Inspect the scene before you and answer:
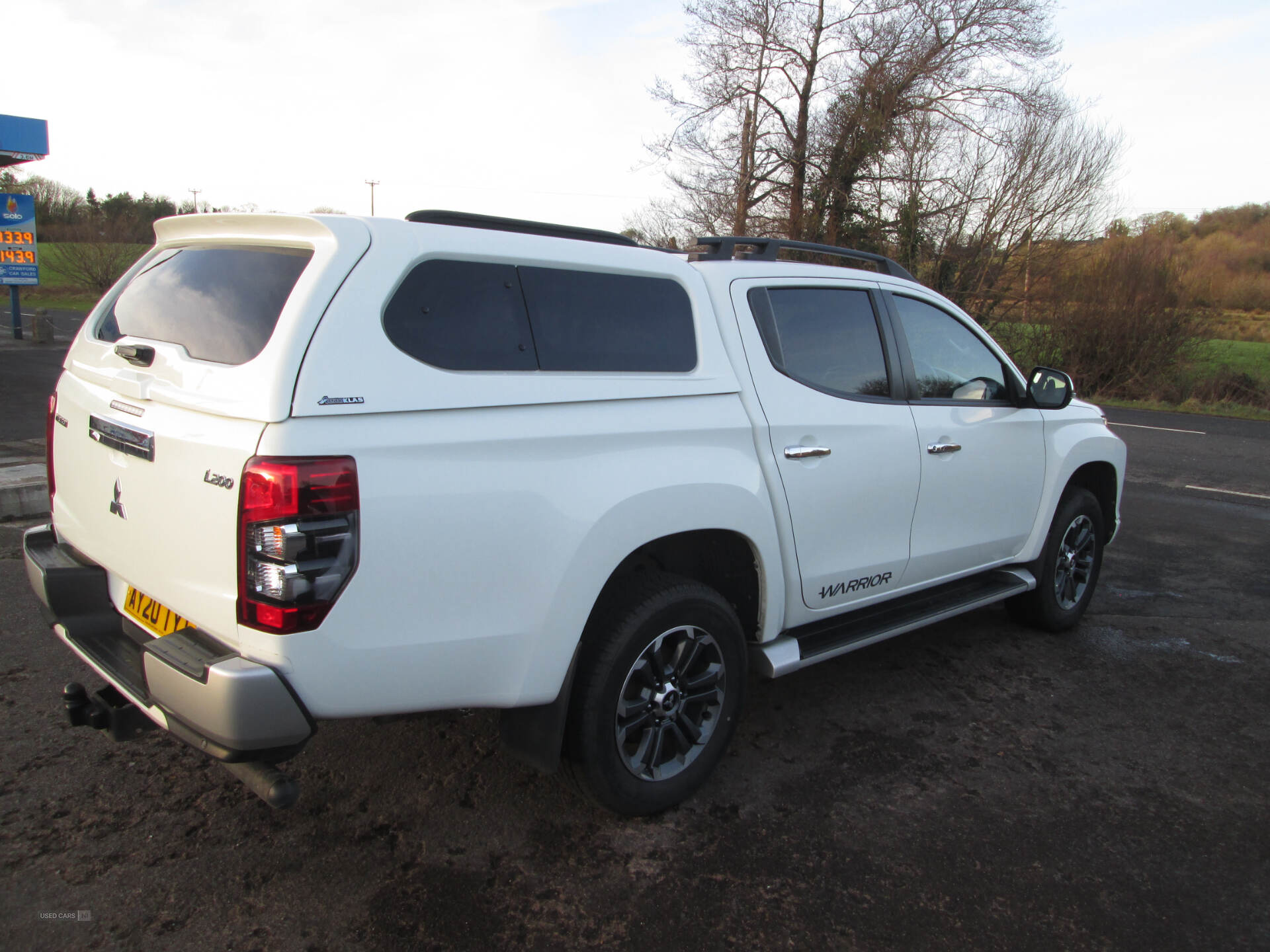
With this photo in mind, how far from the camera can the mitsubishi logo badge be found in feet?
8.71

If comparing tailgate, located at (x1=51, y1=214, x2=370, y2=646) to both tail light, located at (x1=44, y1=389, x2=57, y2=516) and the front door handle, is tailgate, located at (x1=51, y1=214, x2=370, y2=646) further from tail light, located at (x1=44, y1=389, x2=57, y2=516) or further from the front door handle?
the front door handle

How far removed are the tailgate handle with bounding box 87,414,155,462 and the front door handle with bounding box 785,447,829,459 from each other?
2110mm

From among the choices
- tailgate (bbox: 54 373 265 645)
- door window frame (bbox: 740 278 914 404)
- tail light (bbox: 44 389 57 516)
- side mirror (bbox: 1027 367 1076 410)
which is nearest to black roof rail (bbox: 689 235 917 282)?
door window frame (bbox: 740 278 914 404)

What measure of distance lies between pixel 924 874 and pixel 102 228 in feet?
126

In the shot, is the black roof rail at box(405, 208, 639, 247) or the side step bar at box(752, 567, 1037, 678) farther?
the side step bar at box(752, 567, 1037, 678)

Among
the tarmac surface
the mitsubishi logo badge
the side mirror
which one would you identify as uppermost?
the side mirror

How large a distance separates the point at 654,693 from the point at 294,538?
136cm

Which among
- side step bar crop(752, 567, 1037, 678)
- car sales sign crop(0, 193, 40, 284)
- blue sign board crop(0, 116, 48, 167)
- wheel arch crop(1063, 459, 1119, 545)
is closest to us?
side step bar crop(752, 567, 1037, 678)

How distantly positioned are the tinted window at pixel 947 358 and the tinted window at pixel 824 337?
0.29 m

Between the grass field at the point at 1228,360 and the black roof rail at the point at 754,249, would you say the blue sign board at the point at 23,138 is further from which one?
the grass field at the point at 1228,360

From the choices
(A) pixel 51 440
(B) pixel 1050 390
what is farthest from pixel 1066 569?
(A) pixel 51 440

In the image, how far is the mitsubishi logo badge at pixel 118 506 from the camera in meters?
2.66

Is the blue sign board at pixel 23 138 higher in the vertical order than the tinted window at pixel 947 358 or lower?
higher

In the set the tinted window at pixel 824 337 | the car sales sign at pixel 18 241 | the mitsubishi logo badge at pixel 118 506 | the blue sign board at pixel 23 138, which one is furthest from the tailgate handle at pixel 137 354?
the car sales sign at pixel 18 241
